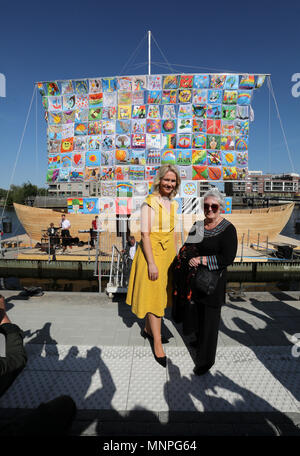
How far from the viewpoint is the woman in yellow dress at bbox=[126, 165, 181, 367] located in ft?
7.93

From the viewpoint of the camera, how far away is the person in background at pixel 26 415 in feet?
3.65

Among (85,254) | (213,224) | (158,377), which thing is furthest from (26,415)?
(85,254)

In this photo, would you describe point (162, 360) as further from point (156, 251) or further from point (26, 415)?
point (26, 415)

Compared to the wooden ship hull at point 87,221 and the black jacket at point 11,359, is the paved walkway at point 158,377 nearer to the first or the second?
the black jacket at point 11,359

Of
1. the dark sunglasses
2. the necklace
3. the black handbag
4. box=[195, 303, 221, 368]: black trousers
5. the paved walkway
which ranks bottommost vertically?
the paved walkway

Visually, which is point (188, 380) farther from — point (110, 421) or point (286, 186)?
point (286, 186)

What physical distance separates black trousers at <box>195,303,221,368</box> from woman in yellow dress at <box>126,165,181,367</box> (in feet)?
1.46

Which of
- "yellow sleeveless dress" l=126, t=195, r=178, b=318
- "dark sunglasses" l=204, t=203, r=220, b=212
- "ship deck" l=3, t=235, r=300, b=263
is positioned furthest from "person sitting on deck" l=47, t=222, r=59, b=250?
"dark sunglasses" l=204, t=203, r=220, b=212

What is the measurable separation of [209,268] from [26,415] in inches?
71.1

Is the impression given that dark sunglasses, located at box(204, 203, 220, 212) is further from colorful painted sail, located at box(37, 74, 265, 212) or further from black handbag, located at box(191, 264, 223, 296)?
colorful painted sail, located at box(37, 74, 265, 212)

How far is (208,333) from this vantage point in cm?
232

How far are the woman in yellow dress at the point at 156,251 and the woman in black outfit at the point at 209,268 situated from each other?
0.52 feet

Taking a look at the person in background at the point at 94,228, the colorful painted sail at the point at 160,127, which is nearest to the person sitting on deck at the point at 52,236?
the person in background at the point at 94,228

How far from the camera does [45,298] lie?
14.8ft
